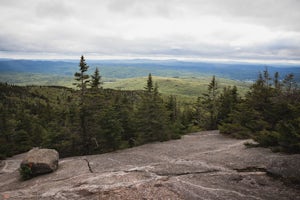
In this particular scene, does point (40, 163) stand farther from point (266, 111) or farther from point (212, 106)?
point (212, 106)

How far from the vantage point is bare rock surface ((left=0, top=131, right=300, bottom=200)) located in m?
13.2

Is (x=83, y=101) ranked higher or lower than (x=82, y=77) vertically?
lower

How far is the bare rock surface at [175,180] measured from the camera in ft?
43.4

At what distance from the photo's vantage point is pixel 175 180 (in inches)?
606

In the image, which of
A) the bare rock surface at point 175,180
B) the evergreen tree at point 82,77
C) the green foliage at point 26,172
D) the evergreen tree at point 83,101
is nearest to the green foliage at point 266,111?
the bare rock surface at point 175,180

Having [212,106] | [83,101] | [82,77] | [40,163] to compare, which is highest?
[82,77]

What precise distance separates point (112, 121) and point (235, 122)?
1963 centimetres

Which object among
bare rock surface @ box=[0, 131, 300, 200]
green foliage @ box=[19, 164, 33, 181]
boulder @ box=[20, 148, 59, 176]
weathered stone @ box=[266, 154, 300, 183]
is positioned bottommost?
green foliage @ box=[19, 164, 33, 181]

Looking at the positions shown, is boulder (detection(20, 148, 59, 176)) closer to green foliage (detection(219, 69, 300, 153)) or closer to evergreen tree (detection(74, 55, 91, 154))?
evergreen tree (detection(74, 55, 91, 154))

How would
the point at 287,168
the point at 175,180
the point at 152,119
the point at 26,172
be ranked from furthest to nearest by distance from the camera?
the point at 152,119 < the point at 26,172 < the point at 175,180 < the point at 287,168

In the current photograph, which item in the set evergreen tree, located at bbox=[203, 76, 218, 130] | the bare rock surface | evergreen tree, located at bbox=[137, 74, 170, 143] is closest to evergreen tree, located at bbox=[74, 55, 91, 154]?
evergreen tree, located at bbox=[137, 74, 170, 143]

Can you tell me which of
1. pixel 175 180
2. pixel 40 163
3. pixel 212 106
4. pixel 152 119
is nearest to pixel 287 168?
pixel 175 180

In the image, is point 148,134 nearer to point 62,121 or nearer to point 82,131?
point 82,131

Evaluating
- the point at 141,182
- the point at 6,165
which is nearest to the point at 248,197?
the point at 141,182
